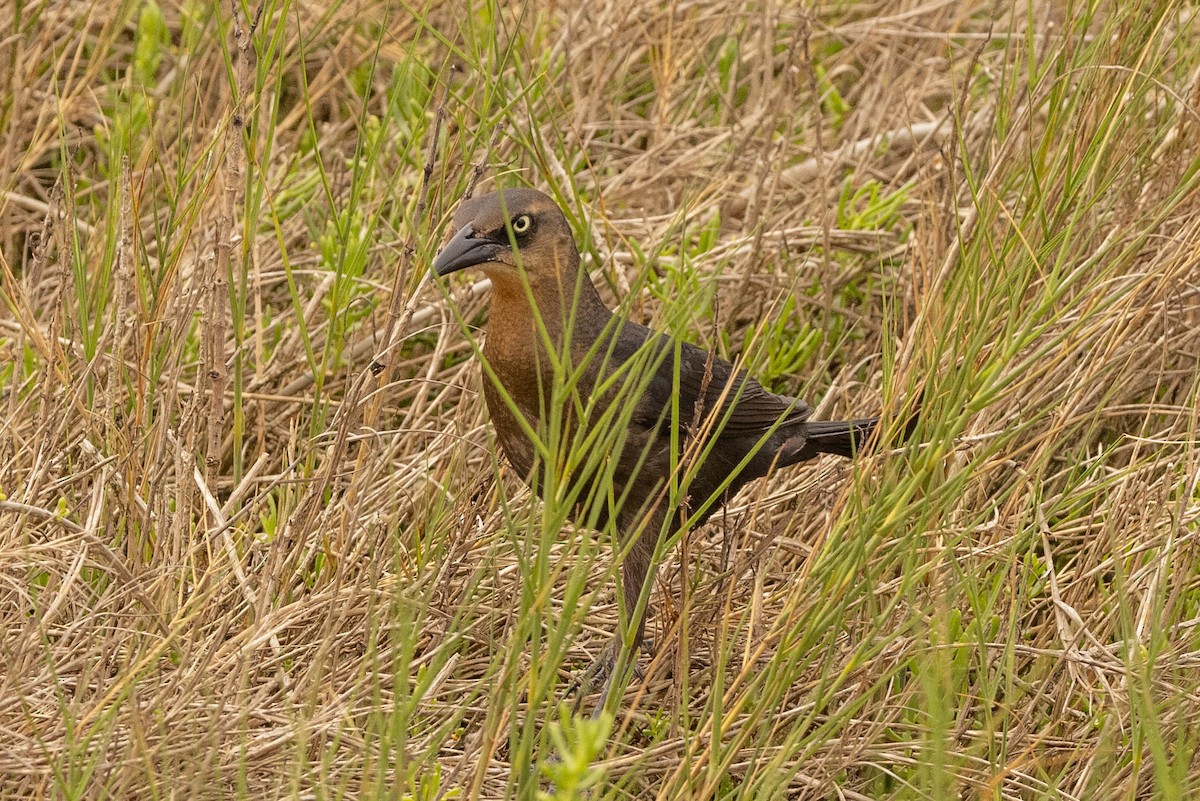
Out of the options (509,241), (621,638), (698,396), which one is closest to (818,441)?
(698,396)

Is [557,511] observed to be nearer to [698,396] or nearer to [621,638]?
[621,638]

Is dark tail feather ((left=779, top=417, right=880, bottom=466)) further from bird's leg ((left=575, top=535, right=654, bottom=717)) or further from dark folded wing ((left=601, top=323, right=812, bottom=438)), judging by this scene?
bird's leg ((left=575, top=535, right=654, bottom=717))

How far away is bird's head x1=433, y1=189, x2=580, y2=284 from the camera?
10.4 ft

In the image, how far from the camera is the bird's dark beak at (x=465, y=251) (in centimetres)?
317

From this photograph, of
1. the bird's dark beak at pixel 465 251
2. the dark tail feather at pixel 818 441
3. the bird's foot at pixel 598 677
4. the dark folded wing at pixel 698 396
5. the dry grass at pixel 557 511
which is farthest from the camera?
the dark tail feather at pixel 818 441

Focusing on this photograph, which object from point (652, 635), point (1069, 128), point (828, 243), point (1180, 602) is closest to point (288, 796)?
point (652, 635)

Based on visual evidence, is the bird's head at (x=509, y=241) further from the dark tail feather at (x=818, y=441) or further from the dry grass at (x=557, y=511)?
the dark tail feather at (x=818, y=441)

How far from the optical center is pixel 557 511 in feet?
6.86

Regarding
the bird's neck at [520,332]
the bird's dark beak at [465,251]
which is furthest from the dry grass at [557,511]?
the bird's neck at [520,332]

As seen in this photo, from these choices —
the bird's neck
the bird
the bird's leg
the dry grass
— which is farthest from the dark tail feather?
the bird's neck

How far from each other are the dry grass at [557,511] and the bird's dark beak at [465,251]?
0.06m

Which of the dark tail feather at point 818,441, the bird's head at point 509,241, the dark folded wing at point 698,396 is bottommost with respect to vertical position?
the dark tail feather at point 818,441

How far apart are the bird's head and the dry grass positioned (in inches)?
2.7

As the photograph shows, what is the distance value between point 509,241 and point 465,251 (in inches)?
3.9
